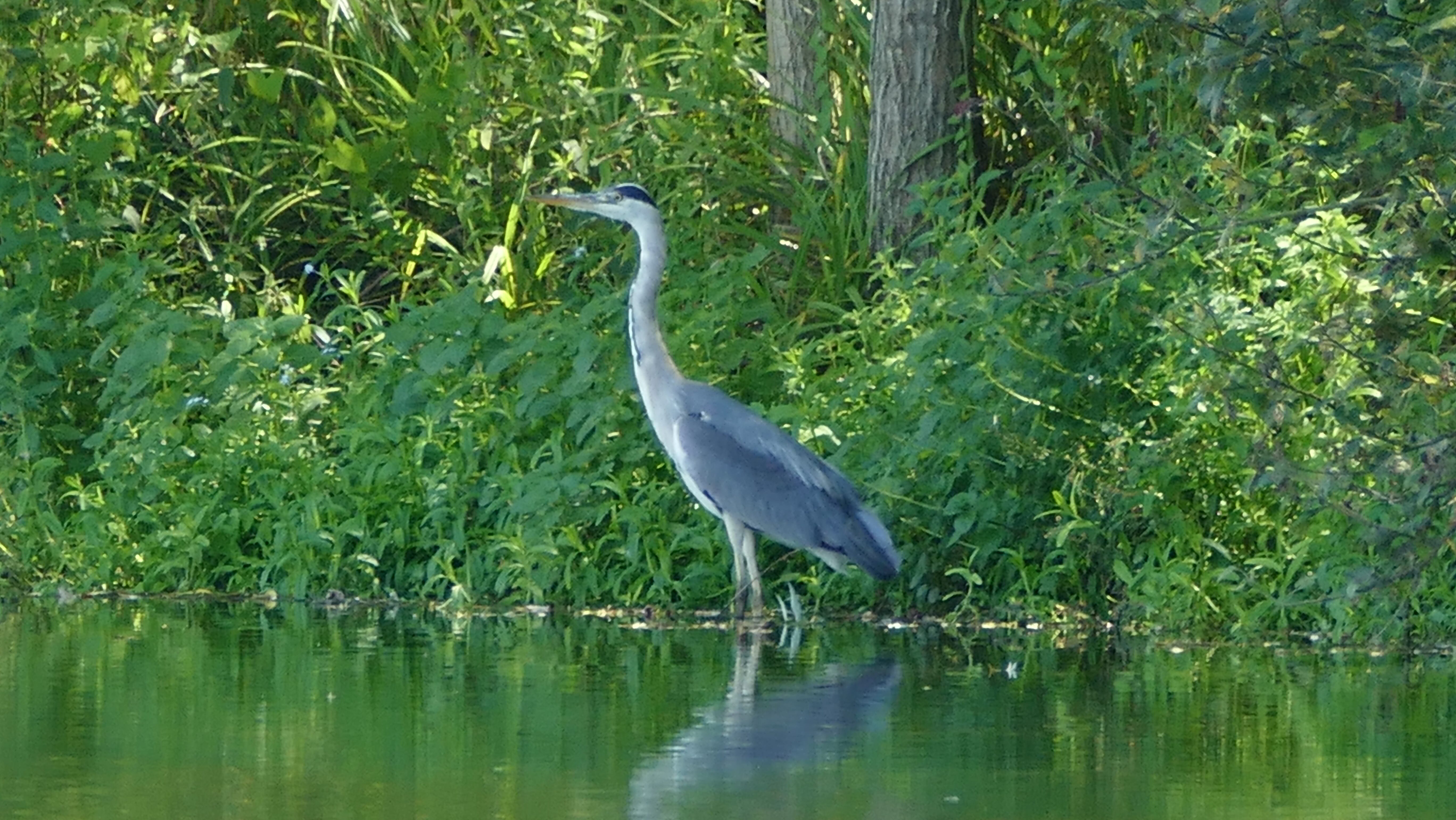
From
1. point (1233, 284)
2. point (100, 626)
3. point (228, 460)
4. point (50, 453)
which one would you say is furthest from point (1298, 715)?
point (50, 453)

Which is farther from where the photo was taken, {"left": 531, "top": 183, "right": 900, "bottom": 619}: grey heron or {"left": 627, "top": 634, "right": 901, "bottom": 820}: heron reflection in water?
{"left": 531, "top": 183, "right": 900, "bottom": 619}: grey heron

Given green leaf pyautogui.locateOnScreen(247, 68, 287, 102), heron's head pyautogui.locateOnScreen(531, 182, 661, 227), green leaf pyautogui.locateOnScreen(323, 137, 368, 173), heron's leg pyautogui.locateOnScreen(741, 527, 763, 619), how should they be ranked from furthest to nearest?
green leaf pyautogui.locateOnScreen(247, 68, 287, 102), green leaf pyautogui.locateOnScreen(323, 137, 368, 173), heron's head pyautogui.locateOnScreen(531, 182, 661, 227), heron's leg pyautogui.locateOnScreen(741, 527, 763, 619)

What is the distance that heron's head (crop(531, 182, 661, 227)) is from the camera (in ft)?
32.3

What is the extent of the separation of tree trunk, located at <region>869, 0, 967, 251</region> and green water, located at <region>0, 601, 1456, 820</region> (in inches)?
115

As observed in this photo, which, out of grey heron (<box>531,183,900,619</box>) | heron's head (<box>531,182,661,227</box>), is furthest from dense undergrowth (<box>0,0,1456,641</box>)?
heron's head (<box>531,182,661,227</box>)

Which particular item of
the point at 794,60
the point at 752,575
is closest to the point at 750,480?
the point at 752,575

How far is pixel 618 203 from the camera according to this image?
994 centimetres

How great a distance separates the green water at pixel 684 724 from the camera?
5.38m

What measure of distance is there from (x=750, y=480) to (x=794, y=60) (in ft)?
11.1

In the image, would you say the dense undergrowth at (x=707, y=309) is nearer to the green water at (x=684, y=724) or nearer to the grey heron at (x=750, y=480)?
the grey heron at (x=750, y=480)

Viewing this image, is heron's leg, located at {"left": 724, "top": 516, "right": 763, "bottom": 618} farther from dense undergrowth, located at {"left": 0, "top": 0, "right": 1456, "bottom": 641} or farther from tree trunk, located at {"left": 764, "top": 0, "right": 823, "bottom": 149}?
tree trunk, located at {"left": 764, "top": 0, "right": 823, "bottom": 149}

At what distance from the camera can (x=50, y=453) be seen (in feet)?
34.2

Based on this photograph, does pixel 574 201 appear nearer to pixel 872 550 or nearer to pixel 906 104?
pixel 906 104

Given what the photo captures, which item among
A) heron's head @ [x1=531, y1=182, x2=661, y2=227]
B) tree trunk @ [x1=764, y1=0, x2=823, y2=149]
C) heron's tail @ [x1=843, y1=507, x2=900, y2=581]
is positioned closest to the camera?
heron's tail @ [x1=843, y1=507, x2=900, y2=581]
